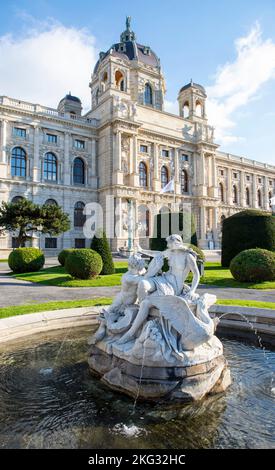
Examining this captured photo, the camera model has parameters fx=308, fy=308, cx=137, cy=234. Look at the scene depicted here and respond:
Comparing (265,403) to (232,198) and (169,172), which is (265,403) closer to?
(169,172)

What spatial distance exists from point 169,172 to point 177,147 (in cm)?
403

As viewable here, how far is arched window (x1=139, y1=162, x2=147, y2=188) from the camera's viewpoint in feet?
138

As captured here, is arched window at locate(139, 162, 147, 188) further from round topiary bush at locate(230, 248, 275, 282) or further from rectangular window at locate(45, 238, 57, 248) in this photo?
round topiary bush at locate(230, 248, 275, 282)

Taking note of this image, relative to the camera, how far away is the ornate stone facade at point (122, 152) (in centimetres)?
3431

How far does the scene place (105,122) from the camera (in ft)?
124

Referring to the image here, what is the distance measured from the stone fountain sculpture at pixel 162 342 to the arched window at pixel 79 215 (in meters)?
33.4

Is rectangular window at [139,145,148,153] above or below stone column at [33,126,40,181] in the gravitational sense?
above

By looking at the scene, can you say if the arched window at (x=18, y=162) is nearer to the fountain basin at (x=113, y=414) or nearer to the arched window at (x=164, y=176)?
the arched window at (x=164, y=176)

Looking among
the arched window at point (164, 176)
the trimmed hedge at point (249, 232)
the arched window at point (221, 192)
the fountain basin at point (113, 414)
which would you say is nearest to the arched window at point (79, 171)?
the arched window at point (164, 176)

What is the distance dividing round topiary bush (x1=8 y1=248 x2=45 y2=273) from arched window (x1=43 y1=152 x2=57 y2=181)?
1864 cm

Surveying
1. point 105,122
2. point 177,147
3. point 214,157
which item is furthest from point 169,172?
point 105,122

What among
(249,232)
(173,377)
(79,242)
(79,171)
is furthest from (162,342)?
(79,171)

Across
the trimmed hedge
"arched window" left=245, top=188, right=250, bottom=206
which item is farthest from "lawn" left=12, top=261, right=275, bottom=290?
"arched window" left=245, top=188, right=250, bottom=206
